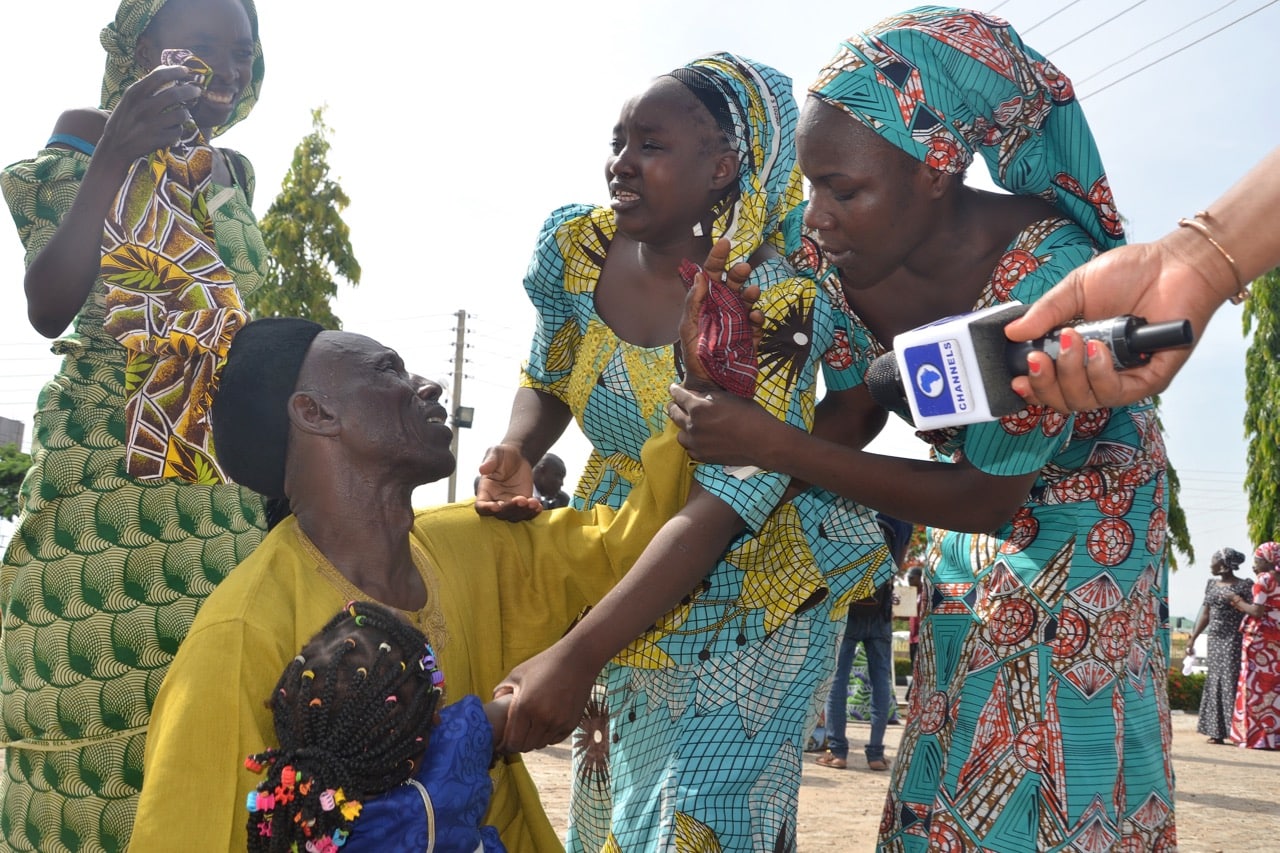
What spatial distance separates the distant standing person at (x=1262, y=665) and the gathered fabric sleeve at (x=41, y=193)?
47.7 feet

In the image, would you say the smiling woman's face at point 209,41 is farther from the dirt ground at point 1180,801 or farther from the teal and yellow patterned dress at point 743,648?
the dirt ground at point 1180,801

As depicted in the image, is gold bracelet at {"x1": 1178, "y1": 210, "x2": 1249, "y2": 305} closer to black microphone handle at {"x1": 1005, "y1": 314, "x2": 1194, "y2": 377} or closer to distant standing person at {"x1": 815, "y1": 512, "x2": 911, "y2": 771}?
black microphone handle at {"x1": 1005, "y1": 314, "x2": 1194, "y2": 377}

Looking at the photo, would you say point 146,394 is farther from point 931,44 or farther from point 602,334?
point 931,44

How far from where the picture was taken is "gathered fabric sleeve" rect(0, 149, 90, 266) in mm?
3684

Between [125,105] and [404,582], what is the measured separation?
5.89 feet

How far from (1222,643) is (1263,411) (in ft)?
42.7

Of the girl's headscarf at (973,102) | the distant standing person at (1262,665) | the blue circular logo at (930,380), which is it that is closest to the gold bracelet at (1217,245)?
the blue circular logo at (930,380)

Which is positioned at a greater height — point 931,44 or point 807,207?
point 931,44

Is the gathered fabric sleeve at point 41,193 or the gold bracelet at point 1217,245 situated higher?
the gathered fabric sleeve at point 41,193

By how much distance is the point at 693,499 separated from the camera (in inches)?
108

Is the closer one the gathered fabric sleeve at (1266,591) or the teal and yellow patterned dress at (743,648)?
the teal and yellow patterned dress at (743,648)

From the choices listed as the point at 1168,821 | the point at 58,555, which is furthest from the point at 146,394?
the point at 1168,821

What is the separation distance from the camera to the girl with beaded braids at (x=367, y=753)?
213 cm

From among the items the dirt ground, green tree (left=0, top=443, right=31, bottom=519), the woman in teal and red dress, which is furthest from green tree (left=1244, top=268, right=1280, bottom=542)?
green tree (left=0, top=443, right=31, bottom=519)
